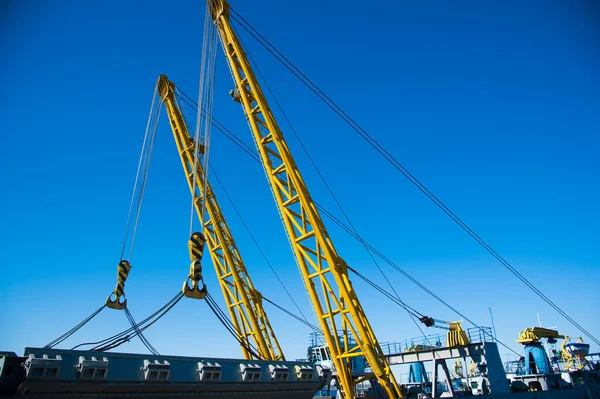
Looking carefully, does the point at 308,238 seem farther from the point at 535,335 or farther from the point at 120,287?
the point at 535,335

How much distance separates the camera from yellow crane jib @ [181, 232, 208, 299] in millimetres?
22547

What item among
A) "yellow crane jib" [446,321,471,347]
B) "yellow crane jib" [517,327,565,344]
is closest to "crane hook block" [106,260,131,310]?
"yellow crane jib" [446,321,471,347]

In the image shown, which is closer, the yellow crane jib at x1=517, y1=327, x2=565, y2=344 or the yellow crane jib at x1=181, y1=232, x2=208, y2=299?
the yellow crane jib at x1=181, y1=232, x2=208, y2=299

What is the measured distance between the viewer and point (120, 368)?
1866cm

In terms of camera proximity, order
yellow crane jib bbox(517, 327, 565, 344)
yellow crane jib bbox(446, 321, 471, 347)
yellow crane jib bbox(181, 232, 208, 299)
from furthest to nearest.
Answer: yellow crane jib bbox(517, 327, 565, 344) → yellow crane jib bbox(446, 321, 471, 347) → yellow crane jib bbox(181, 232, 208, 299)

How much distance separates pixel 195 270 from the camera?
74.5 ft

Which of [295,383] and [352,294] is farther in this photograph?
[352,294]

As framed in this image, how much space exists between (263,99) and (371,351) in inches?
747

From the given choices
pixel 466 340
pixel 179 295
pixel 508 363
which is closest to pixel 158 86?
pixel 179 295

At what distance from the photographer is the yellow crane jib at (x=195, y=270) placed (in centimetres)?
2255

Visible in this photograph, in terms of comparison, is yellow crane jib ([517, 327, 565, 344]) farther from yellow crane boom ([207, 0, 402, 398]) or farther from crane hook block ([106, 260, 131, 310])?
crane hook block ([106, 260, 131, 310])

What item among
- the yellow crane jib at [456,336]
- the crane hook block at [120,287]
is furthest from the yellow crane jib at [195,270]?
the yellow crane jib at [456,336]

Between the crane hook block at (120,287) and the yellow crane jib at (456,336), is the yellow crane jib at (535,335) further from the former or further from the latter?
the crane hook block at (120,287)

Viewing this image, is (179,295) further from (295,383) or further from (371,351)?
(371,351)
